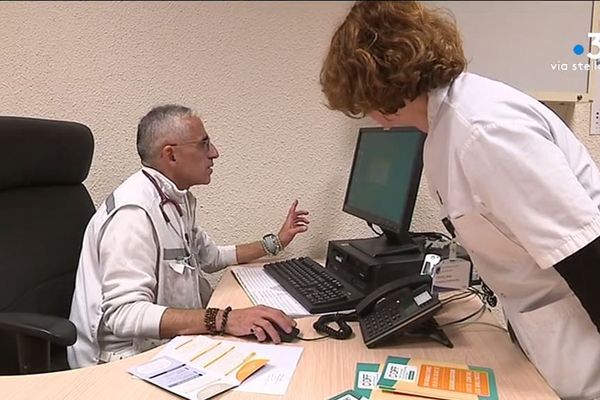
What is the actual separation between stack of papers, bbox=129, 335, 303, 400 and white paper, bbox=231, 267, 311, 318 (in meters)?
0.21

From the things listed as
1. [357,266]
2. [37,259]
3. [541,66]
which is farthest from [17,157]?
[541,66]

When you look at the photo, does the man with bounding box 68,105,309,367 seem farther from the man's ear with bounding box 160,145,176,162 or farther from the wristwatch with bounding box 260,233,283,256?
the wristwatch with bounding box 260,233,283,256

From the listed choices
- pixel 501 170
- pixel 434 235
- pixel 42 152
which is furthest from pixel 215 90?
pixel 501 170

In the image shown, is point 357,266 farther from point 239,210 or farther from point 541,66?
point 541,66

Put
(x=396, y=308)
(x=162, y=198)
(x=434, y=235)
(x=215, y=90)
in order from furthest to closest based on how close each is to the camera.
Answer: (x=215, y=90) < (x=434, y=235) < (x=162, y=198) < (x=396, y=308)

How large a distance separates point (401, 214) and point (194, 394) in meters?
0.73

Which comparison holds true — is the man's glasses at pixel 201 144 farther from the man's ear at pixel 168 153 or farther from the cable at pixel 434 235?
the cable at pixel 434 235

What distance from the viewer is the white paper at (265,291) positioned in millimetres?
1279

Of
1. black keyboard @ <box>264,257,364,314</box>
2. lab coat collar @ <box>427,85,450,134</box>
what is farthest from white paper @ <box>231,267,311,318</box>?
lab coat collar @ <box>427,85,450,134</box>

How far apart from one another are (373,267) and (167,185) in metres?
0.60

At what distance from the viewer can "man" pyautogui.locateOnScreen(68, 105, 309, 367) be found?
1178 mm

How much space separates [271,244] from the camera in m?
1.77

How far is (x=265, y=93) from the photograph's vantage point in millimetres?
1819

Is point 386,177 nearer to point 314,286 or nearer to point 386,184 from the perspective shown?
point 386,184
